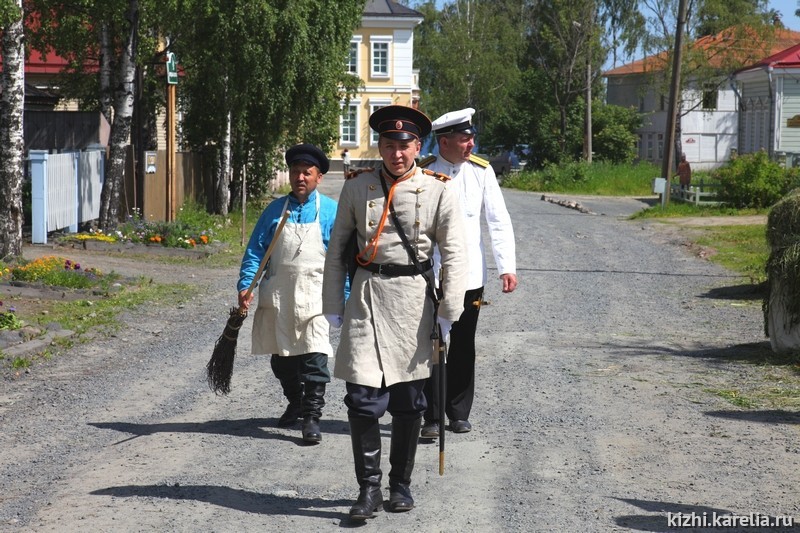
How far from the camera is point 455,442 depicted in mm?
7031

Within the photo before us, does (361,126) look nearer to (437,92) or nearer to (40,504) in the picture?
(437,92)

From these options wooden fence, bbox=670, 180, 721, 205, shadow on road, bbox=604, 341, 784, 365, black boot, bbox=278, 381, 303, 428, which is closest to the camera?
black boot, bbox=278, 381, 303, 428

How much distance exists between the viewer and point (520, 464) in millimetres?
6520

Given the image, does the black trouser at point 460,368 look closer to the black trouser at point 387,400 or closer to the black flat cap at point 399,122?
the black trouser at point 387,400

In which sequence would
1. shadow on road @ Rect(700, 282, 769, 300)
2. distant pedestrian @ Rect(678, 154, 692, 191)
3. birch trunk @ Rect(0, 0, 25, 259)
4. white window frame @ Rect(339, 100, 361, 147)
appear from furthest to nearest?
1. white window frame @ Rect(339, 100, 361, 147)
2. distant pedestrian @ Rect(678, 154, 692, 191)
3. birch trunk @ Rect(0, 0, 25, 259)
4. shadow on road @ Rect(700, 282, 769, 300)

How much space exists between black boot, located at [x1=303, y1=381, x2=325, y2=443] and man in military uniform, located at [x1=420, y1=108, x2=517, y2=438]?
668mm

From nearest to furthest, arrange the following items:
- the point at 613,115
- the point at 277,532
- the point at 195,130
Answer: the point at 277,532 → the point at 195,130 → the point at 613,115

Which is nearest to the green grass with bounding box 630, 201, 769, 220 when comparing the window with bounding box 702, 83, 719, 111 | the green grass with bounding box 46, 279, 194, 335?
the green grass with bounding box 46, 279, 194, 335

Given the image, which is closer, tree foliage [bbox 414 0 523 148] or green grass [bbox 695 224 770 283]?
green grass [bbox 695 224 770 283]

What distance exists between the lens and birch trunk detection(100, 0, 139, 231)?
19.2 meters

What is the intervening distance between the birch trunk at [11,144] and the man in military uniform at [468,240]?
9302 mm

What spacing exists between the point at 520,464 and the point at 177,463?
77.2 inches

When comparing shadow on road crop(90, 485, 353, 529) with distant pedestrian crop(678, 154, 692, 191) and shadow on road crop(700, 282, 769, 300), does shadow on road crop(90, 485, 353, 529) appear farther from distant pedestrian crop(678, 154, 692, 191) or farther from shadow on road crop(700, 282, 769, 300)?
distant pedestrian crop(678, 154, 692, 191)

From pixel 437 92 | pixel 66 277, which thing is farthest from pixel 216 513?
pixel 437 92
